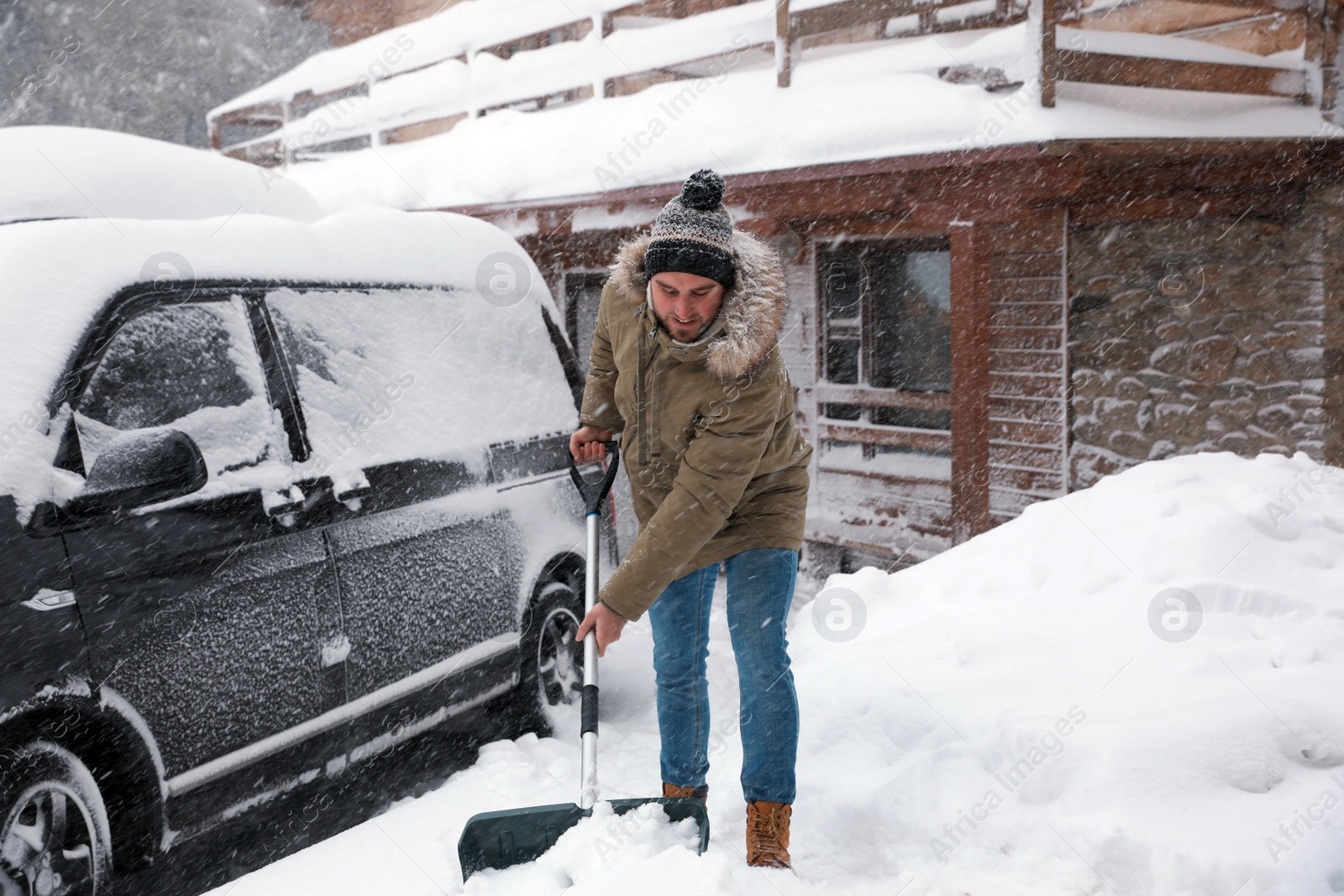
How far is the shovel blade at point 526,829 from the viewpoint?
2336mm

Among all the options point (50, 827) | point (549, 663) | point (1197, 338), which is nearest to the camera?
point (50, 827)

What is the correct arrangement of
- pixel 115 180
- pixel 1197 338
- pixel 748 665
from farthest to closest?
pixel 1197 338, pixel 115 180, pixel 748 665

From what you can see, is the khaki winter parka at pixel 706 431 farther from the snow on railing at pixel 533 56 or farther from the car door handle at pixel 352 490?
the snow on railing at pixel 533 56

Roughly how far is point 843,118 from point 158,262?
458 cm

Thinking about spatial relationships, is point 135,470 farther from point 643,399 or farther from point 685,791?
point 685,791

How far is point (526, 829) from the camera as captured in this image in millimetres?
2365

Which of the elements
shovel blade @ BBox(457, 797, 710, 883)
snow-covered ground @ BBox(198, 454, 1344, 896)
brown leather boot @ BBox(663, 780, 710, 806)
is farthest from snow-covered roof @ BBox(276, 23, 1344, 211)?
shovel blade @ BBox(457, 797, 710, 883)

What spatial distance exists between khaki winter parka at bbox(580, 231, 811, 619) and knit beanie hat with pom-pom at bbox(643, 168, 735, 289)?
59 mm

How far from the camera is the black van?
8.63 ft

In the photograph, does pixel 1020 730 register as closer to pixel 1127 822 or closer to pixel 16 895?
pixel 1127 822

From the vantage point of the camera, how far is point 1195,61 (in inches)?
248

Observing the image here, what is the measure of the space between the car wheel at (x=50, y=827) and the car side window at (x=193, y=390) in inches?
31.6

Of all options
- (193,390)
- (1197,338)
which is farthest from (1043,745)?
(1197,338)

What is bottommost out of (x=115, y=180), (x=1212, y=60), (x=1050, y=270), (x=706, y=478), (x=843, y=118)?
(x=706, y=478)
